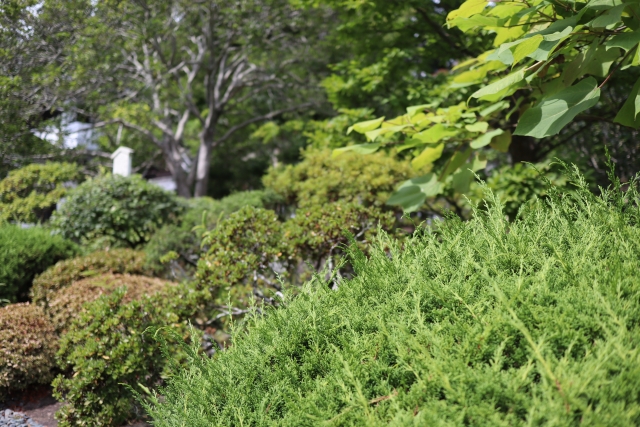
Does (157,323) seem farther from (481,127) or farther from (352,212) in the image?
(481,127)

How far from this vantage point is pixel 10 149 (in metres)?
8.36

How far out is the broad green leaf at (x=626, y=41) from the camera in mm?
2172

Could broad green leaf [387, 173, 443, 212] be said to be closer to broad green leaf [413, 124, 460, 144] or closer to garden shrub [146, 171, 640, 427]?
broad green leaf [413, 124, 460, 144]

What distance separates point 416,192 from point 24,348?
374cm

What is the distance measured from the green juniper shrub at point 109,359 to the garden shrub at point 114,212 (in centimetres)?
383

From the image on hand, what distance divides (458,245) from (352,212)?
9.83ft

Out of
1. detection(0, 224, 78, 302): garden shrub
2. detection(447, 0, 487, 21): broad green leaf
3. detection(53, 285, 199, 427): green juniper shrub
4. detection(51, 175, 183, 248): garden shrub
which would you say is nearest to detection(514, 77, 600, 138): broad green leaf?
detection(447, 0, 487, 21): broad green leaf

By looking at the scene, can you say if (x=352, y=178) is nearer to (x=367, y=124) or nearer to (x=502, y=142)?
(x=502, y=142)

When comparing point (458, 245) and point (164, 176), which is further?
point (164, 176)

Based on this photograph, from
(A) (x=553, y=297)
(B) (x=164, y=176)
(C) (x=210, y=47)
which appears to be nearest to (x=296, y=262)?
(A) (x=553, y=297)

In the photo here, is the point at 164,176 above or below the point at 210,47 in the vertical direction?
below

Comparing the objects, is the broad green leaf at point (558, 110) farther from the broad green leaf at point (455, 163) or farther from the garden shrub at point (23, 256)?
the garden shrub at point (23, 256)

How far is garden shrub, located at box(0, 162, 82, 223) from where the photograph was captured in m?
8.02

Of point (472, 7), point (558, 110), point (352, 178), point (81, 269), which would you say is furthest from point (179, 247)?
point (558, 110)
